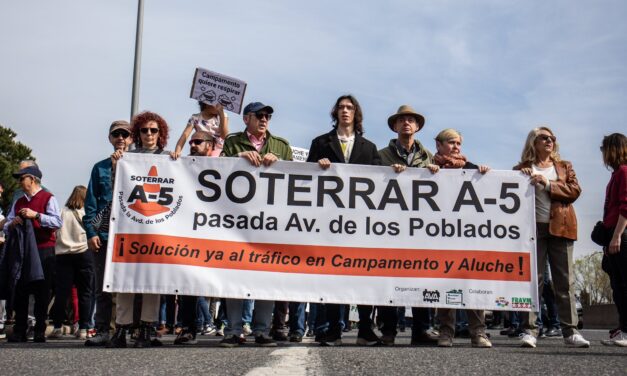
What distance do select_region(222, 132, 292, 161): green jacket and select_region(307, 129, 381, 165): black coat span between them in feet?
1.06

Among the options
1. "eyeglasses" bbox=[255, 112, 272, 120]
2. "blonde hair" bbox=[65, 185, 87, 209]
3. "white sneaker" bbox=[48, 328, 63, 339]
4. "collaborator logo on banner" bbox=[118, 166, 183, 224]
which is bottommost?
"white sneaker" bbox=[48, 328, 63, 339]

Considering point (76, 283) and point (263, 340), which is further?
point (76, 283)

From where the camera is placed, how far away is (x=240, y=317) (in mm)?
7125

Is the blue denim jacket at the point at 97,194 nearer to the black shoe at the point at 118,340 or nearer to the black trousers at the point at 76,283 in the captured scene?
the black shoe at the point at 118,340

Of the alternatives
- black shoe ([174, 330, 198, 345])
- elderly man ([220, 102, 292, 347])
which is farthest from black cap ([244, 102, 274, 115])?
black shoe ([174, 330, 198, 345])

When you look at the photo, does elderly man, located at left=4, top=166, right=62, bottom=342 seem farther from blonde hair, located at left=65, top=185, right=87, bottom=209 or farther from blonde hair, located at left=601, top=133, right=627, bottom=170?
blonde hair, located at left=601, top=133, right=627, bottom=170

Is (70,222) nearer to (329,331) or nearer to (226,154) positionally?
(226,154)

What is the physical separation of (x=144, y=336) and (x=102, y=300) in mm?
874

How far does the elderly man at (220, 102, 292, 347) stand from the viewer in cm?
718

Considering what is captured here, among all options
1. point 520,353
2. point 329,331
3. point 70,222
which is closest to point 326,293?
point 329,331

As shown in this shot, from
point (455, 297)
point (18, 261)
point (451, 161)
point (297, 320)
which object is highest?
point (451, 161)

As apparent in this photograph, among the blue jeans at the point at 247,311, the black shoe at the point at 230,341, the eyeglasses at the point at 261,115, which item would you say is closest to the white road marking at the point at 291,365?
the black shoe at the point at 230,341

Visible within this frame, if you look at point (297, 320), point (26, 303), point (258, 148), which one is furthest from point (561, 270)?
point (26, 303)

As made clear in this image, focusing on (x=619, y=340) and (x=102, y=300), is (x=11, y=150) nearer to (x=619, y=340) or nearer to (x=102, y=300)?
(x=102, y=300)
